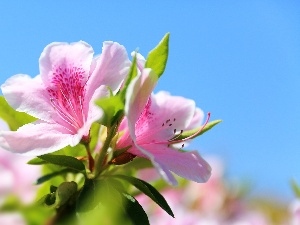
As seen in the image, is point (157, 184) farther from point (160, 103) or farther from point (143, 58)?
point (143, 58)

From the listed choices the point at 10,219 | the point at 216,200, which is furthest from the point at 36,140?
the point at 216,200

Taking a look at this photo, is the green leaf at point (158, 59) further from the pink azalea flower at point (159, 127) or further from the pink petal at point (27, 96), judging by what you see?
the pink petal at point (27, 96)

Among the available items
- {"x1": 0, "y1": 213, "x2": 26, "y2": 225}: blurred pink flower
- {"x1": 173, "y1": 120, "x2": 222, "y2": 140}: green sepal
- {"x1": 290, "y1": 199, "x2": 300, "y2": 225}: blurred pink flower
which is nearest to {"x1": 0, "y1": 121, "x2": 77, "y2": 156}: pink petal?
{"x1": 173, "y1": 120, "x2": 222, "y2": 140}: green sepal

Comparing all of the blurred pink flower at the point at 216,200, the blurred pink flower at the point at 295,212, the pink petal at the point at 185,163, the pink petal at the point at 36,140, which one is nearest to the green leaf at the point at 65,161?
the pink petal at the point at 36,140

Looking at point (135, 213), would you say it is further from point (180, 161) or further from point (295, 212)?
point (295, 212)

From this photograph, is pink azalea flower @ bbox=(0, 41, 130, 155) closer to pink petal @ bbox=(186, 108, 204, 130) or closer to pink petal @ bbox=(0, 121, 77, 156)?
pink petal @ bbox=(0, 121, 77, 156)

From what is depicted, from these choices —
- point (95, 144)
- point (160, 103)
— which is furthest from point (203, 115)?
point (95, 144)
